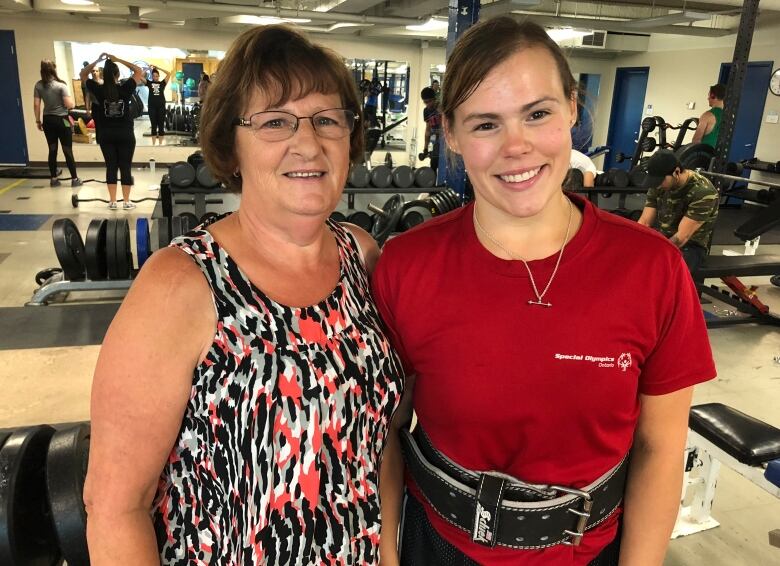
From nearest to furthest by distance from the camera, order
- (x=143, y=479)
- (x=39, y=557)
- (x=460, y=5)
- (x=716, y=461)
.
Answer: (x=143, y=479)
(x=39, y=557)
(x=716, y=461)
(x=460, y=5)

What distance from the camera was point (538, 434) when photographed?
3.07 feet

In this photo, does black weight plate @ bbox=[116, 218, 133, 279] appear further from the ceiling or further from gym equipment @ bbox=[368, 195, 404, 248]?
the ceiling

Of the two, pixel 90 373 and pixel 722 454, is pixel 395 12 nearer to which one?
pixel 90 373

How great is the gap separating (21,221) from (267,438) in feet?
21.6

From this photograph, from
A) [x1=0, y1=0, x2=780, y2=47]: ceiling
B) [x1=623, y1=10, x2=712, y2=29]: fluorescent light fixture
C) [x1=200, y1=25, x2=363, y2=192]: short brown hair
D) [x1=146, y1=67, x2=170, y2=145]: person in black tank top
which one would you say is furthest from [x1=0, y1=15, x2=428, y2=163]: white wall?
[x1=200, y1=25, x2=363, y2=192]: short brown hair

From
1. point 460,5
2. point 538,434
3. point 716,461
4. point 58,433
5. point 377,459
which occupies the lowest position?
point 716,461

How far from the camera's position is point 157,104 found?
972cm

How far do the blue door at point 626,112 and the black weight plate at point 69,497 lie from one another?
472 inches

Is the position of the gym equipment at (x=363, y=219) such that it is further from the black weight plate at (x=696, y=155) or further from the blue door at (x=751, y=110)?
the blue door at (x=751, y=110)

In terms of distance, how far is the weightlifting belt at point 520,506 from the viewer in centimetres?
94

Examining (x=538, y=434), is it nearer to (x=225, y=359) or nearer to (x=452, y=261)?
(x=452, y=261)

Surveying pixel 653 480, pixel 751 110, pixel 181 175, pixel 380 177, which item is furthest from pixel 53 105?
pixel 751 110

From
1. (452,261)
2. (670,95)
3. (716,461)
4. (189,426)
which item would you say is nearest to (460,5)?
(716,461)

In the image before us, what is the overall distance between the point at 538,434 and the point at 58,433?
990 millimetres
